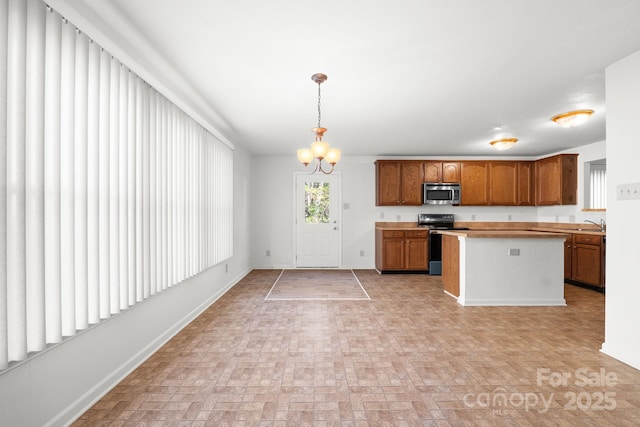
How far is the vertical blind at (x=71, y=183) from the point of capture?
140 cm

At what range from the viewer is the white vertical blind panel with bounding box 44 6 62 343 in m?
1.57

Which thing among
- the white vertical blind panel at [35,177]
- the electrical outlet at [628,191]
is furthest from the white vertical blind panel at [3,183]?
the electrical outlet at [628,191]

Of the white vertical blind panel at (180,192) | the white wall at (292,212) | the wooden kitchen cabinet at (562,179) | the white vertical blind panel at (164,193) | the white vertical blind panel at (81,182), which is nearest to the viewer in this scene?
the white vertical blind panel at (81,182)

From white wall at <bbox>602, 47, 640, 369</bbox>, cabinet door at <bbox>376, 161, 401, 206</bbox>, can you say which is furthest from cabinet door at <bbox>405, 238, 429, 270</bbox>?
white wall at <bbox>602, 47, 640, 369</bbox>

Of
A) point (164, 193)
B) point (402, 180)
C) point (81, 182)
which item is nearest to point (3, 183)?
point (81, 182)

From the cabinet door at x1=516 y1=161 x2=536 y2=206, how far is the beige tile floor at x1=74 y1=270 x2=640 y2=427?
3287mm

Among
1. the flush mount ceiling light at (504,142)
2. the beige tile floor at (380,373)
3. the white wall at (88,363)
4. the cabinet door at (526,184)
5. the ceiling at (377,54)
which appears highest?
the ceiling at (377,54)

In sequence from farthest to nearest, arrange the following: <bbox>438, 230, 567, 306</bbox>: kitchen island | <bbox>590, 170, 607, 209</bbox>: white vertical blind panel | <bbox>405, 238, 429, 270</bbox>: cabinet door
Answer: <bbox>405, 238, 429, 270</bbox>: cabinet door, <bbox>590, 170, 607, 209</bbox>: white vertical blind panel, <bbox>438, 230, 567, 306</bbox>: kitchen island

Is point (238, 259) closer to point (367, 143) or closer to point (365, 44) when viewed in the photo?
point (367, 143)

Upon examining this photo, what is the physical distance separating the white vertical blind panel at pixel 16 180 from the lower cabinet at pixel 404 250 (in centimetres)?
529

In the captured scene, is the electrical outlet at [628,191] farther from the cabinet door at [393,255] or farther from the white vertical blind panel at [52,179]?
the white vertical blind panel at [52,179]

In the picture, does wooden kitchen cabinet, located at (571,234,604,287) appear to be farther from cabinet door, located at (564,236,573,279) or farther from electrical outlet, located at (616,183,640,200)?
electrical outlet, located at (616,183,640,200)

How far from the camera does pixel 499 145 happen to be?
16.5 feet

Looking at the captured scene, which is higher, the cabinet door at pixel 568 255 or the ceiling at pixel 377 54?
the ceiling at pixel 377 54
